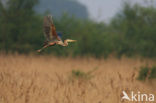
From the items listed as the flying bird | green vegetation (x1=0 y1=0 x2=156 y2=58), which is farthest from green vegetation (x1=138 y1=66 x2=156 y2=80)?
green vegetation (x1=0 y1=0 x2=156 y2=58)

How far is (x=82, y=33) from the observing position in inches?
613

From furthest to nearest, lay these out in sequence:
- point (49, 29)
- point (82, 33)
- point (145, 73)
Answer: point (82, 33)
point (145, 73)
point (49, 29)

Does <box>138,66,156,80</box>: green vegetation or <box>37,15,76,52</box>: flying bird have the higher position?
<box>37,15,76,52</box>: flying bird

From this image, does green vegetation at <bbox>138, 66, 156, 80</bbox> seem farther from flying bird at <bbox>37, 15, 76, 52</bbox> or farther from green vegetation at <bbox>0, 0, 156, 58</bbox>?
green vegetation at <bbox>0, 0, 156, 58</bbox>

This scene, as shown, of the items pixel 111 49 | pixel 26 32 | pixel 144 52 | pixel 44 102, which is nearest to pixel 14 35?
pixel 26 32

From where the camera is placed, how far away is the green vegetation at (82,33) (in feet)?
45.5

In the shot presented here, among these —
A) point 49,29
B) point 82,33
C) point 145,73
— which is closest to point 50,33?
point 49,29

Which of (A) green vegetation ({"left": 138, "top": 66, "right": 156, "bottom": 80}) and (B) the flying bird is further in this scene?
(A) green vegetation ({"left": 138, "top": 66, "right": 156, "bottom": 80})

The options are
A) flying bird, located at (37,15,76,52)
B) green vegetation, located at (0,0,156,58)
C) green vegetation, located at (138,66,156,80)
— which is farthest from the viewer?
green vegetation, located at (0,0,156,58)

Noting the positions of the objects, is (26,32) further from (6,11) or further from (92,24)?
(92,24)

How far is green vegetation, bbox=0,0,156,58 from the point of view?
1388 centimetres

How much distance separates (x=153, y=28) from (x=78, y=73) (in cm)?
1264

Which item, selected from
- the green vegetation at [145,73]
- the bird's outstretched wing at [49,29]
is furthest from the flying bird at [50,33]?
the green vegetation at [145,73]

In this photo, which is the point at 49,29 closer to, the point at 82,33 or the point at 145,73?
the point at 145,73
